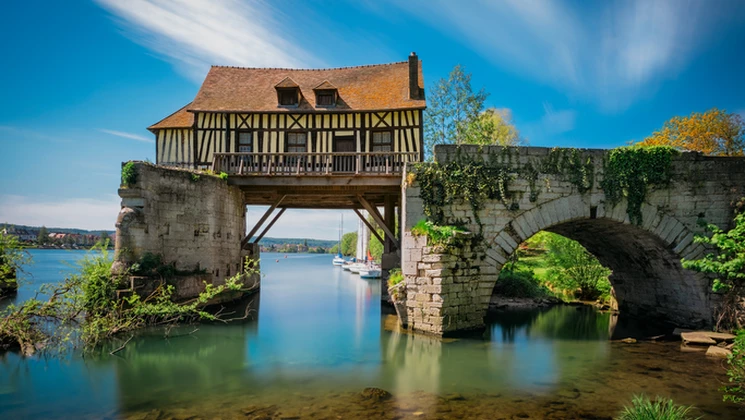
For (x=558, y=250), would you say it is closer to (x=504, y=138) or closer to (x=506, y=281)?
(x=506, y=281)

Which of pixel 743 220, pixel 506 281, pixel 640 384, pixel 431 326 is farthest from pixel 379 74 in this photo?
pixel 640 384

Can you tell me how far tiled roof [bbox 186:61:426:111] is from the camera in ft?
50.7

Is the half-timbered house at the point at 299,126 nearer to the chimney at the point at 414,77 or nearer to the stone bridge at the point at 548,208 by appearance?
the chimney at the point at 414,77

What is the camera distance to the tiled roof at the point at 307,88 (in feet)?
50.7

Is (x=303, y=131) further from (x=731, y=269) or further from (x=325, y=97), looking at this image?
(x=731, y=269)

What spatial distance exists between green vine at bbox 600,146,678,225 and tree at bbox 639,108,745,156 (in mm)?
12044

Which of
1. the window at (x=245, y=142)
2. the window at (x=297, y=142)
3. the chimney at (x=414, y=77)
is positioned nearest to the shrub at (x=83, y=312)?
the window at (x=245, y=142)

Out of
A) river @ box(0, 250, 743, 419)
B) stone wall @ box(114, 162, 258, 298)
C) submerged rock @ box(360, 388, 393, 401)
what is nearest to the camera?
river @ box(0, 250, 743, 419)

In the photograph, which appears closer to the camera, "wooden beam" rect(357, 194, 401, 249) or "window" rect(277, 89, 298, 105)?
"wooden beam" rect(357, 194, 401, 249)

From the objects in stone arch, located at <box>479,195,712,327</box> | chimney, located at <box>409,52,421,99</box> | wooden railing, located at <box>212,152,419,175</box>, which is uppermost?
chimney, located at <box>409,52,421,99</box>

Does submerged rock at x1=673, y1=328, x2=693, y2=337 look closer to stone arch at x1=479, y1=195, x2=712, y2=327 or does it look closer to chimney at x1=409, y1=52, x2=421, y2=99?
stone arch at x1=479, y1=195, x2=712, y2=327

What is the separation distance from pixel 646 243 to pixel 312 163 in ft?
33.6

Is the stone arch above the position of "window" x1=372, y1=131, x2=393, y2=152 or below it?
below

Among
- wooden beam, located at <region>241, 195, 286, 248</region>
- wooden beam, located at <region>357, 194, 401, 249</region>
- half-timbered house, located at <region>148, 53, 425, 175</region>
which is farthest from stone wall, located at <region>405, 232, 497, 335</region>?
wooden beam, located at <region>241, 195, 286, 248</region>
